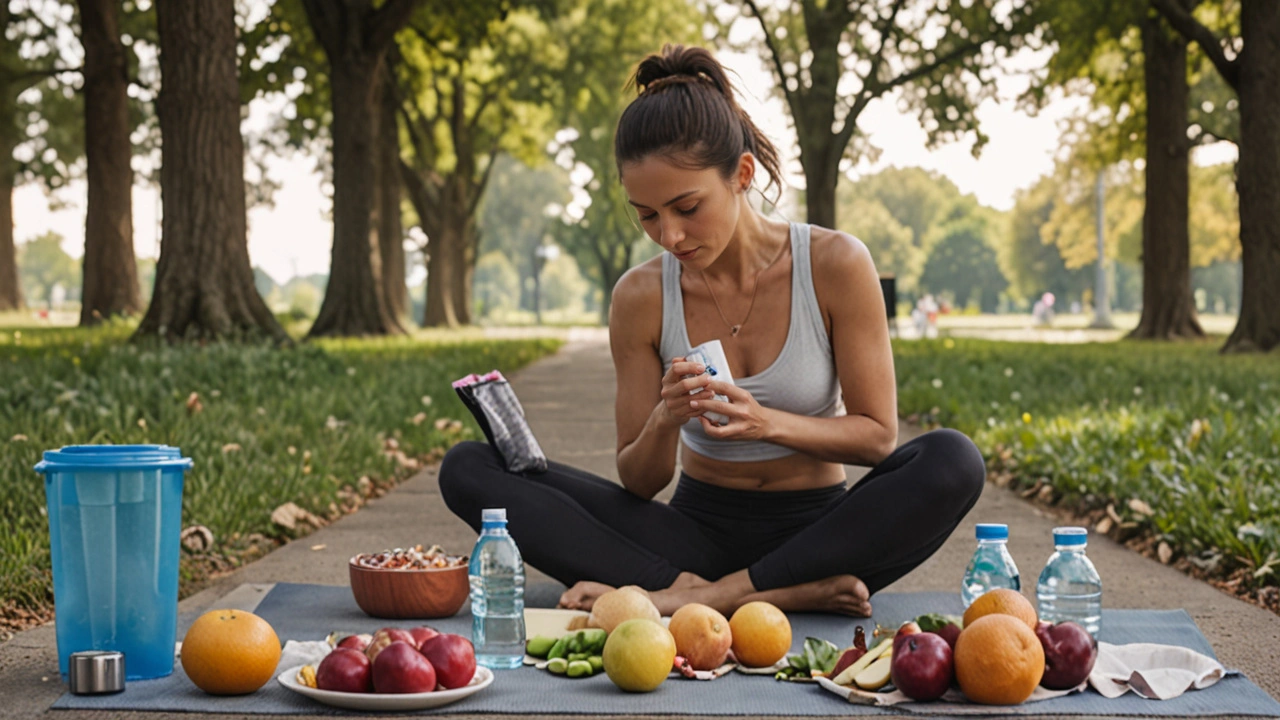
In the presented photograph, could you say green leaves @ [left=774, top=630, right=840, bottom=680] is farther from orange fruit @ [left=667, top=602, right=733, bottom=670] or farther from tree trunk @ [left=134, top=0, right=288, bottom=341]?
tree trunk @ [left=134, top=0, right=288, bottom=341]

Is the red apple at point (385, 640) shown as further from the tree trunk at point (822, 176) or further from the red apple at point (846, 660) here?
the tree trunk at point (822, 176)

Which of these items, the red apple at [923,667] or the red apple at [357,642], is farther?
the red apple at [357,642]

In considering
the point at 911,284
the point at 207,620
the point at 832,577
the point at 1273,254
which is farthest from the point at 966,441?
the point at 911,284

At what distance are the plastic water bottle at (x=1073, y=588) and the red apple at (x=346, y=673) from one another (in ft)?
6.39

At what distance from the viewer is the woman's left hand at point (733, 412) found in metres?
3.68

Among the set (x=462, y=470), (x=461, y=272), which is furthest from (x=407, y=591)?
(x=461, y=272)

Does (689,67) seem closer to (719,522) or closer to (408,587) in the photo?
(719,522)

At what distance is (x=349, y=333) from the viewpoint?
19703 millimetres

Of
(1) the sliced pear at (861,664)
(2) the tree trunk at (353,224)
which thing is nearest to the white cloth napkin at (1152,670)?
(1) the sliced pear at (861,664)

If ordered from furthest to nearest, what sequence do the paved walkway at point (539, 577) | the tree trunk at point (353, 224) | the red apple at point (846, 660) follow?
the tree trunk at point (353, 224) < the paved walkway at point (539, 577) < the red apple at point (846, 660)

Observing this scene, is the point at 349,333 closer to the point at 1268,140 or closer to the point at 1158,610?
the point at 1268,140

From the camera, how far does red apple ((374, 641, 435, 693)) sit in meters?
3.10

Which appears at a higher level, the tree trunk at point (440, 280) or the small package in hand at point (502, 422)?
the tree trunk at point (440, 280)

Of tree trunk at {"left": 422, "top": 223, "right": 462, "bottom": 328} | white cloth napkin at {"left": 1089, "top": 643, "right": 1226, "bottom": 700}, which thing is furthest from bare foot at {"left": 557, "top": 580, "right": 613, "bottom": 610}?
tree trunk at {"left": 422, "top": 223, "right": 462, "bottom": 328}
